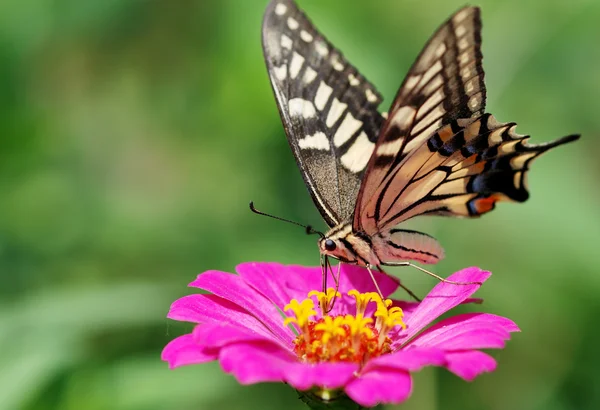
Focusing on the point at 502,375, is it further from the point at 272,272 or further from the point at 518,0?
the point at 518,0

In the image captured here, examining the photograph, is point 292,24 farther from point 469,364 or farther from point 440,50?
point 469,364

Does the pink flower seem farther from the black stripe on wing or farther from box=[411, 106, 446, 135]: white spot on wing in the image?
box=[411, 106, 446, 135]: white spot on wing

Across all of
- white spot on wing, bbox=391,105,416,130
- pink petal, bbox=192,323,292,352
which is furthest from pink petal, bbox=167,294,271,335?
white spot on wing, bbox=391,105,416,130

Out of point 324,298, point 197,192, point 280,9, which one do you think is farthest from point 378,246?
point 197,192

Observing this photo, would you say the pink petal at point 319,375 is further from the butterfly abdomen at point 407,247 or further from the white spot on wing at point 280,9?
the white spot on wing at point 280,9

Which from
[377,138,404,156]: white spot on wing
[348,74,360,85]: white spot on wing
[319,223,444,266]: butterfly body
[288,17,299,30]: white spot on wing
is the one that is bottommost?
[319,223,444,266]: butterfly body

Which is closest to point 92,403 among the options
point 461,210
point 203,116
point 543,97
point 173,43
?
Answer: point 461,210

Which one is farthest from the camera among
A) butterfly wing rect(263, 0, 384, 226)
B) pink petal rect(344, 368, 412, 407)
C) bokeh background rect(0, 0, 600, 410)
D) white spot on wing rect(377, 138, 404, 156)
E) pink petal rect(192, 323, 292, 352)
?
bokeh background rect(0, 0, 600, 410)
